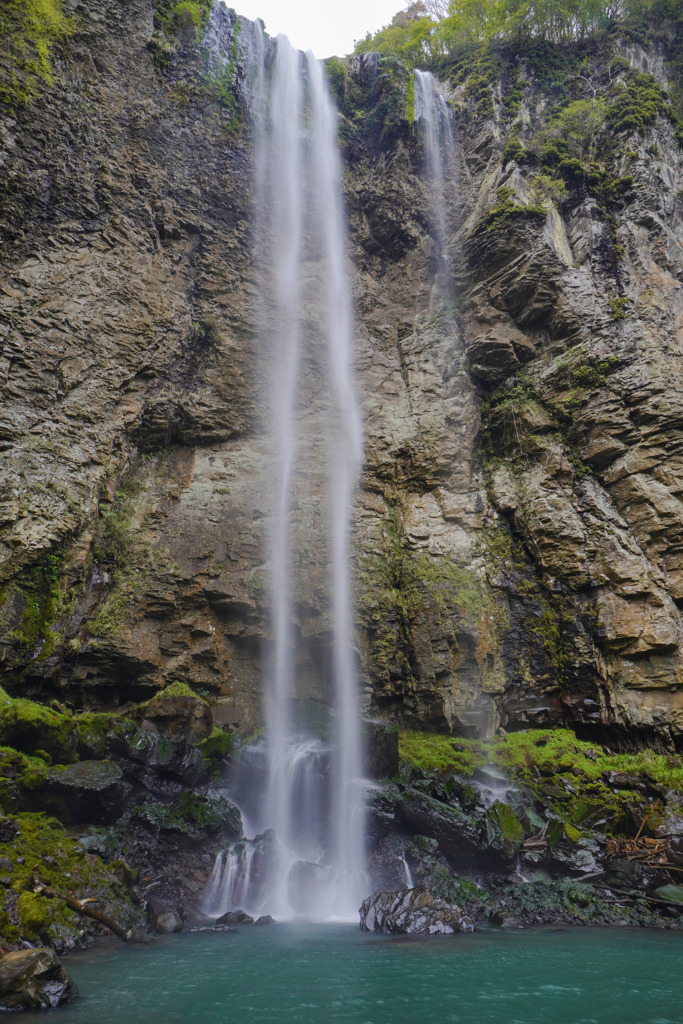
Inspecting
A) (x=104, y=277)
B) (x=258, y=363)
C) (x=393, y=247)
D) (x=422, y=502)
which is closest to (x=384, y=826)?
(x=422, y=502)

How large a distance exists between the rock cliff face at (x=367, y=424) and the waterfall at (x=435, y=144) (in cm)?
50

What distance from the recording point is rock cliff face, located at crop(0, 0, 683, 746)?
10672 mm

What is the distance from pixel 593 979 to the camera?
5.25 metres

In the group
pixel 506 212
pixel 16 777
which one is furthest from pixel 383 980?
pixel 506 212

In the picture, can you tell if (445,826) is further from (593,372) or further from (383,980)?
(593,372)

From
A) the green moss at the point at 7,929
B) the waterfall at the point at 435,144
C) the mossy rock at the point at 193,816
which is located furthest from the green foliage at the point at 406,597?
the waterfall at the point at 435,144

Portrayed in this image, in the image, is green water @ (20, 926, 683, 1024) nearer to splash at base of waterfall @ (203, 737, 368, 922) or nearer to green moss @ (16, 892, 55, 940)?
green moss @ (16, 892, 55, 940)

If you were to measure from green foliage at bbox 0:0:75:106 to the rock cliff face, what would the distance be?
41cm

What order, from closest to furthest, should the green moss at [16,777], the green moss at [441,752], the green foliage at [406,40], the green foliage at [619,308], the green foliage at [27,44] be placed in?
the green moss at [16,777] → the green moss at [441,752] → the green foliage at [27,44] → the green foliage at [619,308] → the green foliage at [406,40]

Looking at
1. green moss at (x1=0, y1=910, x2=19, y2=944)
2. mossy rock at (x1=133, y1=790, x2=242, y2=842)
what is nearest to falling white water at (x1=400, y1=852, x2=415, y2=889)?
mossy rock at (x1=133, y1=790, x2=242, y2=842)

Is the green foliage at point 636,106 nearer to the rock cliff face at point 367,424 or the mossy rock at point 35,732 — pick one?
the rock cliff face at point 367,424

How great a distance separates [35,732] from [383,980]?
582 centimetres

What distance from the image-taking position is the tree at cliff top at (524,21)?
1889cm

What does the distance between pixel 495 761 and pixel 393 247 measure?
14810mm
